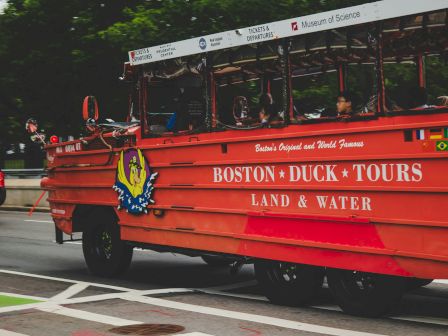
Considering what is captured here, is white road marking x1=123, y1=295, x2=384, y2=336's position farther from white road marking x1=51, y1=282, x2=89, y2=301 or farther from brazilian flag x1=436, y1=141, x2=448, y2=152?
brazilian flag x1=436, y1=141, x2=448, y2=152

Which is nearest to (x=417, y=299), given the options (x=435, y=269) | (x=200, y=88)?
(x=435, y=269)

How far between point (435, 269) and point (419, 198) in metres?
0.59

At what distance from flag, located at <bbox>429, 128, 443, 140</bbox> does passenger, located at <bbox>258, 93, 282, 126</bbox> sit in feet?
6.27

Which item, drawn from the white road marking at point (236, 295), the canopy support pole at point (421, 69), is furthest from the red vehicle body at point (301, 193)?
the canopy support pole at point (421, 69)

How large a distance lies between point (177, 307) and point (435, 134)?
327 centimetres

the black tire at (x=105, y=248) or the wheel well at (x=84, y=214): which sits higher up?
the wheel well at (x=84, y=214)

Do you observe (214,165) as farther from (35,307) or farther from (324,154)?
(35,307)

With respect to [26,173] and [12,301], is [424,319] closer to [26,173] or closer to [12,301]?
[12,301]

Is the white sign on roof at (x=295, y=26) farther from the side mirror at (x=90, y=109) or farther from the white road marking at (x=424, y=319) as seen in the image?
the white road marking at (x=424, y=319)

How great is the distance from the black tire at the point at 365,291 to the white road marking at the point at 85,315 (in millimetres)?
1889

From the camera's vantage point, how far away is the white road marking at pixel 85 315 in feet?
25.0

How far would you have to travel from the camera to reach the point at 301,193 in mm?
7887

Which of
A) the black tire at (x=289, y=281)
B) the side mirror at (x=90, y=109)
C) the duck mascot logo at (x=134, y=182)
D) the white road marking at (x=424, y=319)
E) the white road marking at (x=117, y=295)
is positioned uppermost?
the side mirror at (x=90, y=109)

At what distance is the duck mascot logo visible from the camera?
9.85 m
